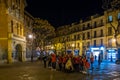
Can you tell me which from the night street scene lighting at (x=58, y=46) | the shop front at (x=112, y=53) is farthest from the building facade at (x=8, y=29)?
Result: the shop front at (x=112, y=53)

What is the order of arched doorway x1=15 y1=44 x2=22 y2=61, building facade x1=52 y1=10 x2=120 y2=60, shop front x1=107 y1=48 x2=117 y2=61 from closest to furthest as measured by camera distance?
arched doorway x1=15 y1=44 x2=22 y2=61, shop front x1=107 y1=48 x2=117 y2=61, building facade x1=52 y1=10 x2=120 y2=60

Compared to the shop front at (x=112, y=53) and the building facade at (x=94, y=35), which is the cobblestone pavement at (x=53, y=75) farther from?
the shop front at (x=112, y=53)

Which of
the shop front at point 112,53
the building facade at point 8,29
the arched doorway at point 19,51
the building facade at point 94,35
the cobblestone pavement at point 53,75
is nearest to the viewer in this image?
the cobblestone pavement at point 53,75

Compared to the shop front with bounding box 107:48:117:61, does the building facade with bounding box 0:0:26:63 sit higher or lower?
higher

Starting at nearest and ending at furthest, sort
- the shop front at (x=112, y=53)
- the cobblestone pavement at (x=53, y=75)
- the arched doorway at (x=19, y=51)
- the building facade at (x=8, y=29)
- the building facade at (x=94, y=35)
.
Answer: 1. the cobblestone pavement at (x=53, y=75)
2. the building facade at (x=8, y=29)
3. the arched doorway at (x=19, y=51)
4. the shop front at (x=112, y=53)
5. the building facade at (x=94, y=35)

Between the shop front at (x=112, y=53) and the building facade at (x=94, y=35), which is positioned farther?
the building facade at (x=94, y=35)

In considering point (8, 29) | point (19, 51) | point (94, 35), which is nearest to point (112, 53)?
point (94, 35)

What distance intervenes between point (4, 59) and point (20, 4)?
577 inches

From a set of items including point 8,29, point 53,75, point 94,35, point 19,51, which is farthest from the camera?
point 94,35

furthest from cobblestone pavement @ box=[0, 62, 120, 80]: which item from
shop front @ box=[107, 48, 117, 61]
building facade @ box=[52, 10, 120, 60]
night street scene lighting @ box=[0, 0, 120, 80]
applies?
shop front @ box=[107, 48, 117, 61]

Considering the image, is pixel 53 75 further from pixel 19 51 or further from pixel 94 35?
pixel 94 35

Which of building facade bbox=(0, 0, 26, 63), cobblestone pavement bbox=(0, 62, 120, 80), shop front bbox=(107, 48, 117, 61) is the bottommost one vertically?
cobblestone pavement bbox=(0, 62, 120, 80)

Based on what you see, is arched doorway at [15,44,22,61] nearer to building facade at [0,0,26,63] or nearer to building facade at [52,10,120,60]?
building facade at [0,0,26,63]

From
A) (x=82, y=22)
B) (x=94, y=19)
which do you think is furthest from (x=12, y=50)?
(x=82, y=22)
